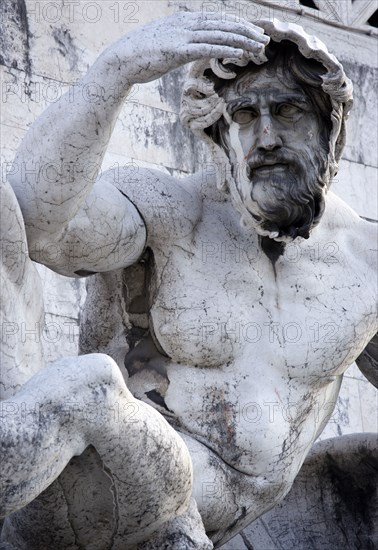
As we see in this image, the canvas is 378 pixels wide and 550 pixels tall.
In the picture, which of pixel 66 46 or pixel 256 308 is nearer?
pixel 256 308

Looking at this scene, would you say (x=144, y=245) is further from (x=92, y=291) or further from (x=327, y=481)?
(x=327, y=481)

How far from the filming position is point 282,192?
811 cm

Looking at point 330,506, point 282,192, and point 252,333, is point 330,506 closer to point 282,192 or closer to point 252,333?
point 252,333

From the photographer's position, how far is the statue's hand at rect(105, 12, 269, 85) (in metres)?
7.41

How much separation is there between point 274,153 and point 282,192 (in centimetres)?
13

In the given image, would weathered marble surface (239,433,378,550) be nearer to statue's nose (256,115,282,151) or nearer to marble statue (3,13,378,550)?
marble statue (3,13,378,550)

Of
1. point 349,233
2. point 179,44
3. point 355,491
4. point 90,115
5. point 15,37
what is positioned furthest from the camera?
point 15,37

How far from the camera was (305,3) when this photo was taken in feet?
35.3

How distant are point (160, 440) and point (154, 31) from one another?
3.88 feet

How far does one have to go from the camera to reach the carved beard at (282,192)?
8.11 metres

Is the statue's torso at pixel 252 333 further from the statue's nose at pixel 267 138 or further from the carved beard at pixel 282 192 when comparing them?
the statue's nose at pixel 267 138

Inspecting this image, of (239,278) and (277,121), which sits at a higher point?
(277,121)

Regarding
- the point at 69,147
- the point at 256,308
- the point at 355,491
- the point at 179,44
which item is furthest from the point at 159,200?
the point at 355,491

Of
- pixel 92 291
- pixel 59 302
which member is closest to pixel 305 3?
pixel 59 302
